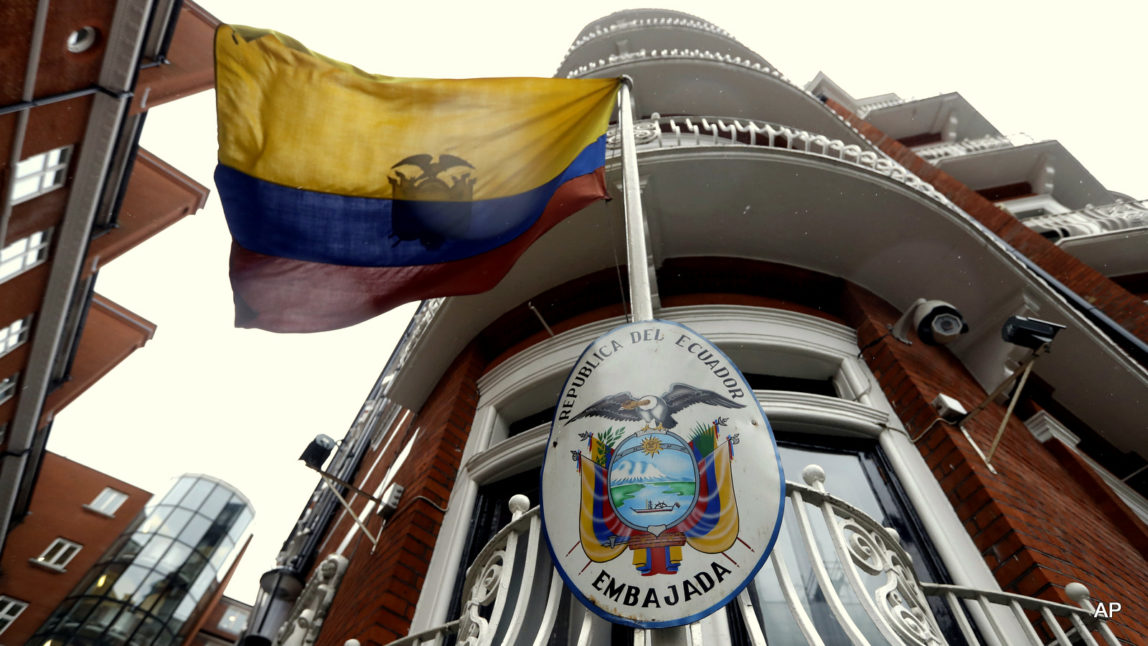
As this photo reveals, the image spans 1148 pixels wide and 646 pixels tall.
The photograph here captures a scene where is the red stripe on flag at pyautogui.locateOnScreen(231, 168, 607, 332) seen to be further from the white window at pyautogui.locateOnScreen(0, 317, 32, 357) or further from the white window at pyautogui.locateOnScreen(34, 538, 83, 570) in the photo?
the white window at pyautogui.locateOnScreen(34, 538, 83, 570)

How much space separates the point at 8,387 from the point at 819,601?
811 inches

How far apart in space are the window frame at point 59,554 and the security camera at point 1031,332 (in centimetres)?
4236

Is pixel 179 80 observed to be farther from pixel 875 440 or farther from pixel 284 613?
pixel 875 440

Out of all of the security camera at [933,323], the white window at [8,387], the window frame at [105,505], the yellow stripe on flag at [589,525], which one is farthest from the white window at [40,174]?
the window frame at [105,505]

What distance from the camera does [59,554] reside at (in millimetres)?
32562

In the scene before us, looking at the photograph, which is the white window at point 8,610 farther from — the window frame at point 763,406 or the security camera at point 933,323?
the security camera at point 933,323

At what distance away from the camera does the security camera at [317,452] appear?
5.92 metres

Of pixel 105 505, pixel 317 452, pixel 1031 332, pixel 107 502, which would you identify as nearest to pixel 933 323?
pixel 1031 332

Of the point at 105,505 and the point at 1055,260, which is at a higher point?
the point at 105,505

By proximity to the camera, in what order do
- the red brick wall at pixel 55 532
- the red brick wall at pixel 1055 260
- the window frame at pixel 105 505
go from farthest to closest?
the window frame at pixel 105 505 → the red brick wall at pixel 55 532 → the red brick wall at pixel 1055 260

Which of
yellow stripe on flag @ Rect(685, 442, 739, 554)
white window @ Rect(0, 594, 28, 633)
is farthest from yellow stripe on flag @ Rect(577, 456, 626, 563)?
white window @ Rect(0, 594, 28, 633)

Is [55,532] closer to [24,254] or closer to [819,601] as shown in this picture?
[24,254]

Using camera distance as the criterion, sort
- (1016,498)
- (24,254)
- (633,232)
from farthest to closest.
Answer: (24,254) → (1016,498) → (633,232)

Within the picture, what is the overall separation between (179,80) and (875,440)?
58.8 feet
